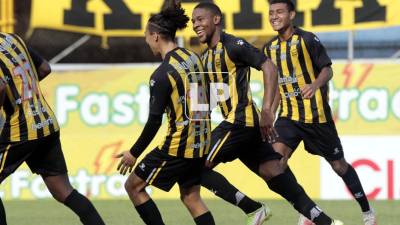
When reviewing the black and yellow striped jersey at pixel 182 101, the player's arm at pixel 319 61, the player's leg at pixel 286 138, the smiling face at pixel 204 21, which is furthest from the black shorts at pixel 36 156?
the player's leg at pixel 286 138

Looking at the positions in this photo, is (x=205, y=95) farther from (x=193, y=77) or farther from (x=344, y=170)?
(x=344, y=170)

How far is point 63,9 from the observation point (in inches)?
521

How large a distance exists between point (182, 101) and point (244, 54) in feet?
3.67

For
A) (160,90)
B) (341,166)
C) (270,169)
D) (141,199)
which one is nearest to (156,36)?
(160,90)

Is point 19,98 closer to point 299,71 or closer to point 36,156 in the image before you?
point 36,156

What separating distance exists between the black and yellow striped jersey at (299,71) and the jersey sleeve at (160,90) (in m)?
2.53

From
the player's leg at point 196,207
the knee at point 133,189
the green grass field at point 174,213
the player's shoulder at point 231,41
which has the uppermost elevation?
the player's shoulder at point 231,41

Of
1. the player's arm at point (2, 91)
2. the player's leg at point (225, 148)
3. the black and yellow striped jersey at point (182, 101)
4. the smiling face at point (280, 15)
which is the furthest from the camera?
the smiling face at point (280, 15)

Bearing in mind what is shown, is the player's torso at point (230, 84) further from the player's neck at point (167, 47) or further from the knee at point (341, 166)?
A: the knee at point (341, 166)

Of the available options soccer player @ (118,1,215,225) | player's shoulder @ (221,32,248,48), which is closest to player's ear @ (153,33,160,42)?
soccer player @ (118,1,215,225)

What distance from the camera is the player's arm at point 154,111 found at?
280 inches

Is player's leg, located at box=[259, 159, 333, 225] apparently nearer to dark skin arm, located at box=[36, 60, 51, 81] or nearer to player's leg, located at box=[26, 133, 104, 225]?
player's leg, located at box=[26, 133, 104, 225]

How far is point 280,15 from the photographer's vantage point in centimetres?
942

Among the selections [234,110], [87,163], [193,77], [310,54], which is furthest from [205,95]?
[87,163]
